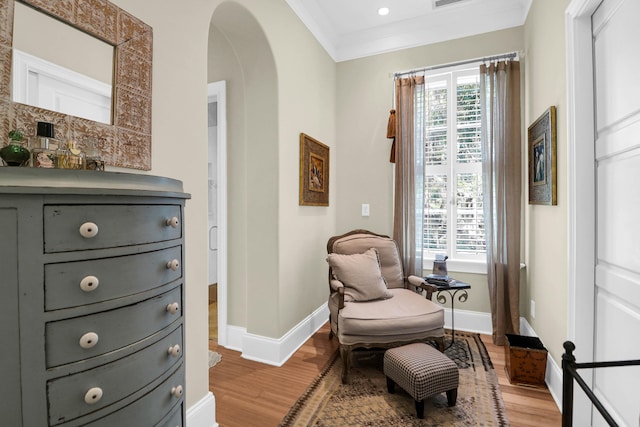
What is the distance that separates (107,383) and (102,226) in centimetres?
41

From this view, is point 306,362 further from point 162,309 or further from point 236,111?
point 236,111

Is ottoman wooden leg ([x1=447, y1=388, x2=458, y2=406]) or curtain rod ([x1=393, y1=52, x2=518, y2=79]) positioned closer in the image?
ottoman wooden leg ([x1=447, y1=388, x2=458, y2=406])

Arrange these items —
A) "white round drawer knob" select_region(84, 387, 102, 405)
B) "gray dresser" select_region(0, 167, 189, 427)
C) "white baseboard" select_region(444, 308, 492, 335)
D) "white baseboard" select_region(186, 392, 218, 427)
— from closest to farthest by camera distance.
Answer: "gray dresser" select_region(0, 167, 189, 427)
"white round drawer knob" select_region(84, 387, 102, 405)
"white baseboard" select_region(186, 392, 218, 427)
"white baseboard" select_region(444, 308, 492, 335)

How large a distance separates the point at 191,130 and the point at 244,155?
1057mm

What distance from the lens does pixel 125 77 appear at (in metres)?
1.26

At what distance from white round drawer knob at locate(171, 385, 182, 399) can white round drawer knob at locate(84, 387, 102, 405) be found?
26 centimetres

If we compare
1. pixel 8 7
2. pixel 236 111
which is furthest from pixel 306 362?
pixel 8 7

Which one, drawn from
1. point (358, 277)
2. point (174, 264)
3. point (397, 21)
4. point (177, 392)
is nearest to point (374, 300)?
point (358, 277)

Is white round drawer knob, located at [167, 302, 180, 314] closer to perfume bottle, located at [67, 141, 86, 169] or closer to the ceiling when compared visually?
perfume bottle, located at [67, 141, 86, 169]

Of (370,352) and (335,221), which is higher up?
(335,221)

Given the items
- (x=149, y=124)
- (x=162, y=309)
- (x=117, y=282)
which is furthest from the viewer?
(x=149, y=124)

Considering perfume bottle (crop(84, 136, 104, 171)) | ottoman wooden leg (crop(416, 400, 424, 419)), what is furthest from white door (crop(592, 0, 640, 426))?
perfume bottle (crop(84, 136, 104, 171))

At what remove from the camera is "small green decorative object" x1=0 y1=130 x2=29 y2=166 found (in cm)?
83

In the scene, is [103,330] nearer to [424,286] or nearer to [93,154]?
[93,154]
